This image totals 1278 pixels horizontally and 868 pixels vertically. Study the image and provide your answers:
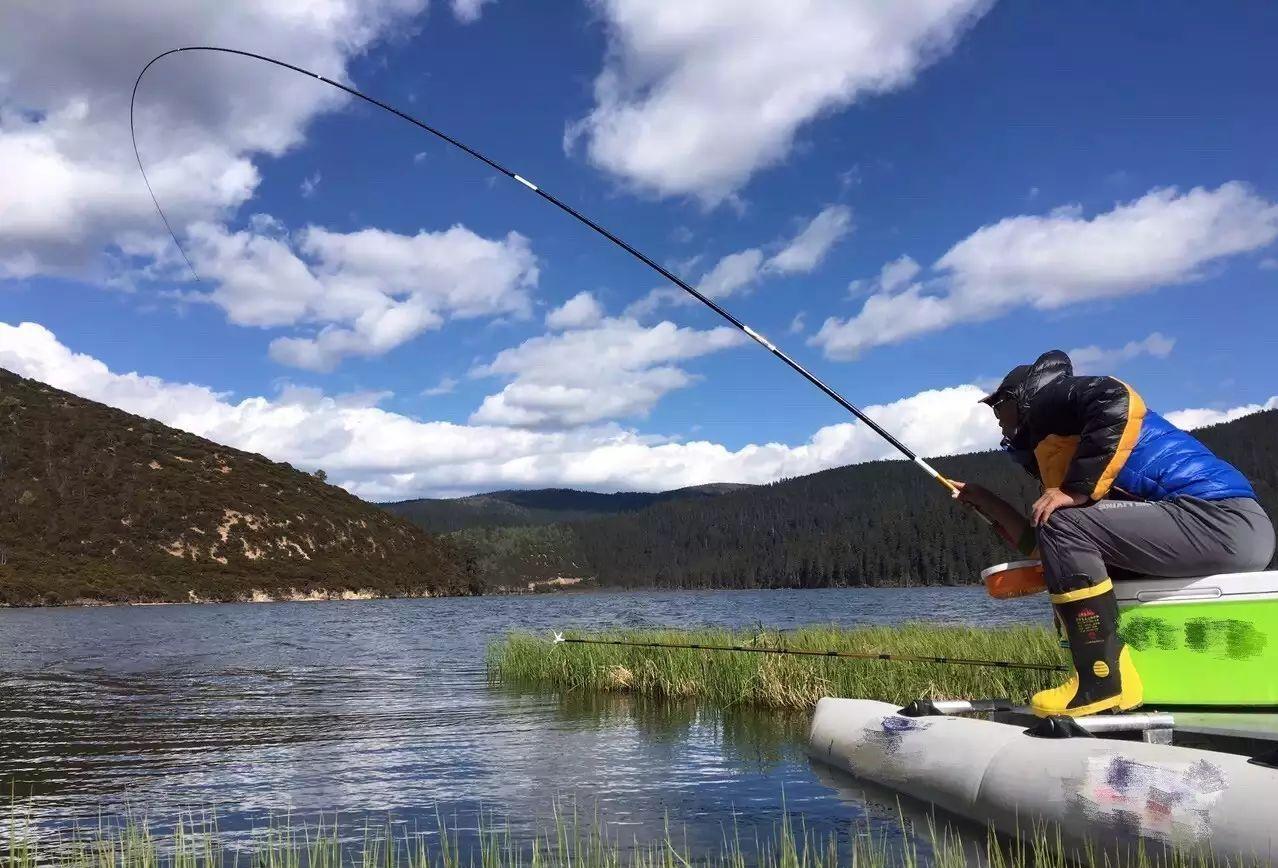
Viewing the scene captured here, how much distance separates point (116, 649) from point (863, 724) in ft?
90.0

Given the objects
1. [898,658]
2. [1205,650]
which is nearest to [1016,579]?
[1205,650]

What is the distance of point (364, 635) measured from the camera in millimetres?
37688

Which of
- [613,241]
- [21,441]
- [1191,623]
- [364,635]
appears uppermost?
[21,441]

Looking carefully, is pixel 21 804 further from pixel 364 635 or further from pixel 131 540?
pixel 131 540

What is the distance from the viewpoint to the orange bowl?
608 cm

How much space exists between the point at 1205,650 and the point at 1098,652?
57cm

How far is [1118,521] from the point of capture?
5418 millimetres

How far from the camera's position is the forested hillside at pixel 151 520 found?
74312mm

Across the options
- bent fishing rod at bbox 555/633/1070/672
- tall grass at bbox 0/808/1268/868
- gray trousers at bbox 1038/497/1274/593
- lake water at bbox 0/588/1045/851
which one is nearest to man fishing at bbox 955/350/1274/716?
gray trousers at bbox 1038/497/1274/593

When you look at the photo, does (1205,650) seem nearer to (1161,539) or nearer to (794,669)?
(1161,539)

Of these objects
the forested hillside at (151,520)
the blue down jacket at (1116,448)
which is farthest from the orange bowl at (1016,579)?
the forested hillside at (151,520)

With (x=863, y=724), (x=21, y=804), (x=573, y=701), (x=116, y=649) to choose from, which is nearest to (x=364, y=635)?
(x=116, y=649)

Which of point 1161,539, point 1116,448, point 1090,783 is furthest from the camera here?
point 1116,448

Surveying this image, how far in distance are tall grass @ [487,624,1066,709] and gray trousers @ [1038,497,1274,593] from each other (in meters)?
6.42
